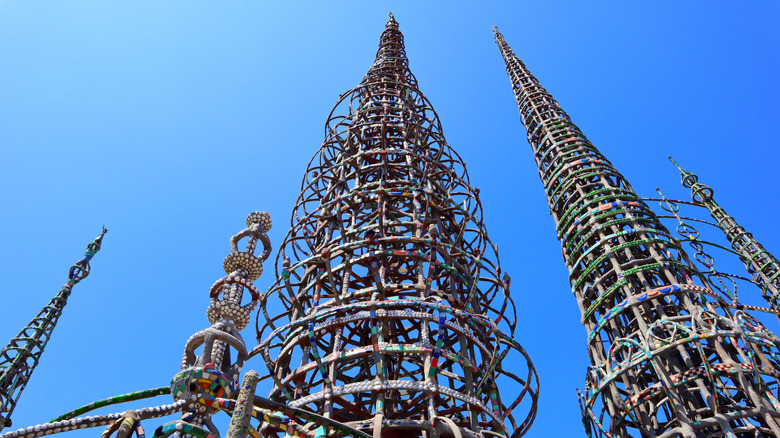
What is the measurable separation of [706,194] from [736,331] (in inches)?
860

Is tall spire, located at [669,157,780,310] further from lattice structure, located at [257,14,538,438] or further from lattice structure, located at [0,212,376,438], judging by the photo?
lattice structure, located at [0,212,376,438]

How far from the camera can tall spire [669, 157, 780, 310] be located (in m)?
34.3

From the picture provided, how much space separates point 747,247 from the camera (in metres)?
37.9

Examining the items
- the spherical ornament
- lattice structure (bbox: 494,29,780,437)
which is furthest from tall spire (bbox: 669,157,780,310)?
the spherical ornament

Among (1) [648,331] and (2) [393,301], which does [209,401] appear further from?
(1) [648,331]

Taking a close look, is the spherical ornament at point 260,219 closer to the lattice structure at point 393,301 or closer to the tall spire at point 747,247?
the lattice structure at point 393,301

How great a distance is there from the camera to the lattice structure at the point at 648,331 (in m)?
21.1

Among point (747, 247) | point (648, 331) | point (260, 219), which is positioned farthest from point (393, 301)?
point (747, 247)

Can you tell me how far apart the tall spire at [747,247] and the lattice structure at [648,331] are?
778 centimetres

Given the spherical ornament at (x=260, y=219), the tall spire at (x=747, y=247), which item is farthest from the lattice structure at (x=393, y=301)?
the tall spire at (x=747, y=247)

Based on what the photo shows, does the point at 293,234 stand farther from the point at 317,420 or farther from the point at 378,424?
the point at 317,420

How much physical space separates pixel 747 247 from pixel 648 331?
61.3ft

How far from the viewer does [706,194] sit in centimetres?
4144

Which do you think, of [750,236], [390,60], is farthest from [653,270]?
[390,60]
